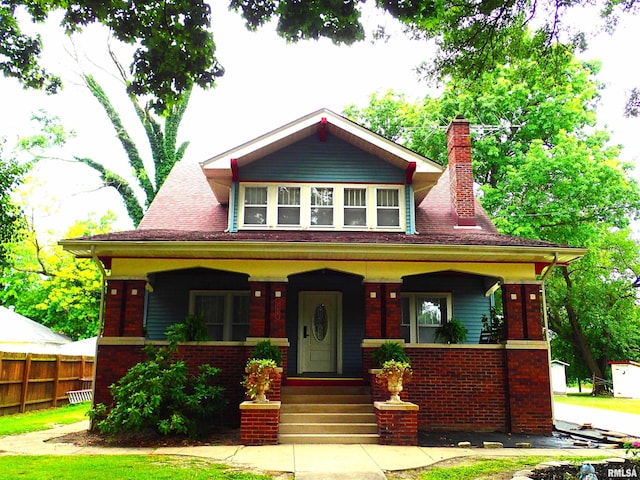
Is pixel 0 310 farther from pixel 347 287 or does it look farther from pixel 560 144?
pixel 560 144

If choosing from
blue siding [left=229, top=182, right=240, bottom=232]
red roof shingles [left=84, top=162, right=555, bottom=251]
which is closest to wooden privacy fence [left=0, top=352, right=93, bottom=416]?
red roof shingles [left=84, top=162, right=555, bottom=251]

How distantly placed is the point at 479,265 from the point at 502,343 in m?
1.67

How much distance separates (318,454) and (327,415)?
1.75 meters

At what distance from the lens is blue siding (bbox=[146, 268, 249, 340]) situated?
12906mm

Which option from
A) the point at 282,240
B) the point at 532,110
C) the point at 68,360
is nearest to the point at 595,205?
the point at 532,110

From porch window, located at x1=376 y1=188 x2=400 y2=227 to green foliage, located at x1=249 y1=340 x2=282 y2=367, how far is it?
426 centimetres

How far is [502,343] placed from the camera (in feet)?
36.0

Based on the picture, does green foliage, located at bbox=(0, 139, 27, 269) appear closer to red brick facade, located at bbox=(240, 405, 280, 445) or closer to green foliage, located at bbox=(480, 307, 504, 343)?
red brick facade, located at bbox=(240, 405, 280, 445)

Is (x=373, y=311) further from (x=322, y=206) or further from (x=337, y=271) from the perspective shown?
(x=322, y=206)

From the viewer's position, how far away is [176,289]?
13039 millimetres

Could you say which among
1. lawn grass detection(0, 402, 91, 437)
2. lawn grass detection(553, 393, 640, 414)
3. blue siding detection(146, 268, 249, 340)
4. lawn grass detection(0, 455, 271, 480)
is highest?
blue siding detection(146, 268, 249, 340)

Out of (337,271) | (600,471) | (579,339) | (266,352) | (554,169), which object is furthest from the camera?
(579,339)

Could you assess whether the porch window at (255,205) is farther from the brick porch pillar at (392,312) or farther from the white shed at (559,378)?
the white shed at (559,378)

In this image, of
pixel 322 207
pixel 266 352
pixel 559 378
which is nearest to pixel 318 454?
pixel 266 352
